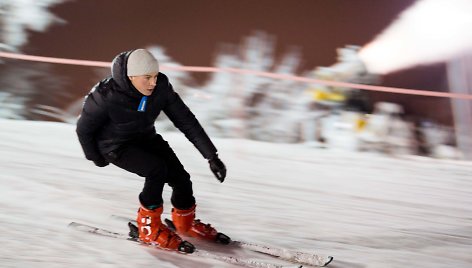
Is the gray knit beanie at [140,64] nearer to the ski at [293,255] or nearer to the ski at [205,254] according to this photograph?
the ski at [205,254]

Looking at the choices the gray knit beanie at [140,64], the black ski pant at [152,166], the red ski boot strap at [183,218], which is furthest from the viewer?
the red ski boot strap at [183,218]

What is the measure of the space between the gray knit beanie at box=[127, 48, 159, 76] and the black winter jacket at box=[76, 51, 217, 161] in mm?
30

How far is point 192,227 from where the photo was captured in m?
2.84

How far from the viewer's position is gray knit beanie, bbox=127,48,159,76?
244 cm

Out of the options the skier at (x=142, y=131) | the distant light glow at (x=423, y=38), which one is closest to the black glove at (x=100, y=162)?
the skier at (x=142, y=131)

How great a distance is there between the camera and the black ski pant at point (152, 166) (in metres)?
2.55

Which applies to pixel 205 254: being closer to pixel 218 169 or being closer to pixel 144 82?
pixel 218 169

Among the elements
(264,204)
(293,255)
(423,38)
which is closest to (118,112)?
(293,255)

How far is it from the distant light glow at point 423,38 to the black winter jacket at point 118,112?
3039 mm

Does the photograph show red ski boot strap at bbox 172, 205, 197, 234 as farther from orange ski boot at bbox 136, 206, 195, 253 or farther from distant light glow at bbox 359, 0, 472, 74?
distant light glow at bbox 359, 0, 472, 74

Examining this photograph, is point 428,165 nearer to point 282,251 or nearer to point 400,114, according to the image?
point 400,114

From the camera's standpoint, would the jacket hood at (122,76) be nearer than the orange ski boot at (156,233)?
Yes

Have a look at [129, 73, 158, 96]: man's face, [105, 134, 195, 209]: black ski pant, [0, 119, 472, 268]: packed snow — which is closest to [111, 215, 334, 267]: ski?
[0, 119, 472, 268]: packed snow

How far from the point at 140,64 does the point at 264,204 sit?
1.39m
